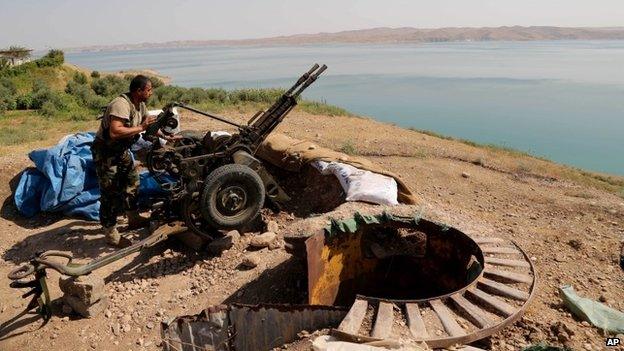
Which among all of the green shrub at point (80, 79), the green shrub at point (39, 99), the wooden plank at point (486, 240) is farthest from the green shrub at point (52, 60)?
the wooden plank at point (486, 240)

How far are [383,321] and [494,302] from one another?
0.88 metres

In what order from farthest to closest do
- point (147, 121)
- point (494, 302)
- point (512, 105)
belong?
point (512, 105)
point (147, 121)
point (494, 302)

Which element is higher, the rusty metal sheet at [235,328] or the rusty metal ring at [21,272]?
the rusty metal ring at [21,272]

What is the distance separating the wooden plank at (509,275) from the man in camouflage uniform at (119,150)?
11.3 feet

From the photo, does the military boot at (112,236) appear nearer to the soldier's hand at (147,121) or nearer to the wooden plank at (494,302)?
the soldier's hand at (147,121)

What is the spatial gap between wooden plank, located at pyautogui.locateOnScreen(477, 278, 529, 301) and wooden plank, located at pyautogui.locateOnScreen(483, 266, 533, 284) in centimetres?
12

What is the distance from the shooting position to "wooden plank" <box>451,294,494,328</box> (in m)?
3.10

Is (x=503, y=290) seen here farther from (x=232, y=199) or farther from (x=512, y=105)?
(x=512, y=105)

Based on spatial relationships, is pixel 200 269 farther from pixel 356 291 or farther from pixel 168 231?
pixel 356 291

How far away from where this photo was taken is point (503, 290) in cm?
349

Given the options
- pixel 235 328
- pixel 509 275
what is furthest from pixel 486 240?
pixel 235 328

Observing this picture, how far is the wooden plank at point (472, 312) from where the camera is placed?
3102 millimetres

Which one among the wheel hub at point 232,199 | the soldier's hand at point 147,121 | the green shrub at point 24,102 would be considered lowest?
the wheel hub at point 232,199

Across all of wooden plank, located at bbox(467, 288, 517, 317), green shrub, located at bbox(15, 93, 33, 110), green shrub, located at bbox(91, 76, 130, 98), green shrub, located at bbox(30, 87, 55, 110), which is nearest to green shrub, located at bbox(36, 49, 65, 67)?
green shrub, located at bbox(91, 76, 130, 98)
